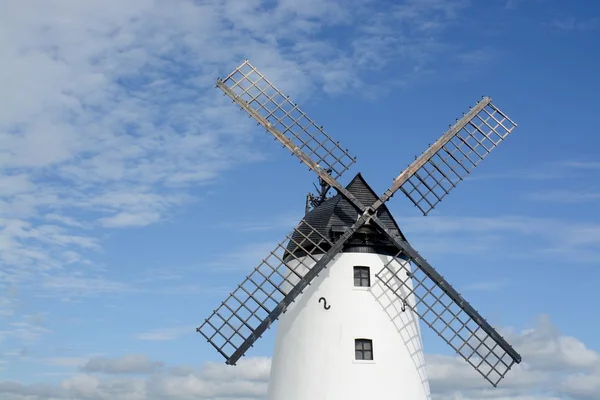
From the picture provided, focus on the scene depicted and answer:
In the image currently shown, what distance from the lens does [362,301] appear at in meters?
18.8

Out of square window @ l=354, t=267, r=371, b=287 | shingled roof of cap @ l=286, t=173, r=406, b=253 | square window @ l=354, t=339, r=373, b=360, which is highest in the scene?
shingled roof of cap @ l=286, t=173, r=406, b=253

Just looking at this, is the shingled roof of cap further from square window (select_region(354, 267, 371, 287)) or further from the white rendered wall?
square window (select_region(354, 267, 371, 287))

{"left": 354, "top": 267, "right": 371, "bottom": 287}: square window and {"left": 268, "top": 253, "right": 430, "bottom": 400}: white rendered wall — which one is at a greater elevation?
{"left": 354, "top": 267, "right": 371, "bottom": 287}: square window

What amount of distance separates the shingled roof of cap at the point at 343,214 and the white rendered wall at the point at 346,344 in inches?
34.6

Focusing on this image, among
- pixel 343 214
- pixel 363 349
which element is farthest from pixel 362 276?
pixel 363 349

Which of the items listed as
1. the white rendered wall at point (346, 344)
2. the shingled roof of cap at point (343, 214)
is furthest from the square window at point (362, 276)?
the shingled roof of cap at point (343, 214)

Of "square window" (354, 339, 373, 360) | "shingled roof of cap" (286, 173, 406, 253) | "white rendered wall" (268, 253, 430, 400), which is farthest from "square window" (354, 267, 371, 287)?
"square window" (354, 339, 373, 360)

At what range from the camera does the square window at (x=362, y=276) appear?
19.0m

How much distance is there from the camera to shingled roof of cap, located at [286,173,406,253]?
1948 centimetres

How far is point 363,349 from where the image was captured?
18469 mm

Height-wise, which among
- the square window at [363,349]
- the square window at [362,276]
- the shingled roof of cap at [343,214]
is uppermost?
the shingled roof of cap at [343,214]

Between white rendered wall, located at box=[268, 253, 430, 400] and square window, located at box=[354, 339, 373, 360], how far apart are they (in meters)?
0.11

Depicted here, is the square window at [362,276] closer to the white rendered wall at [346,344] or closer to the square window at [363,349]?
the white rendered wall at [346,344]

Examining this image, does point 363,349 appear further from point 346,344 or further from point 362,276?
point 362,276
